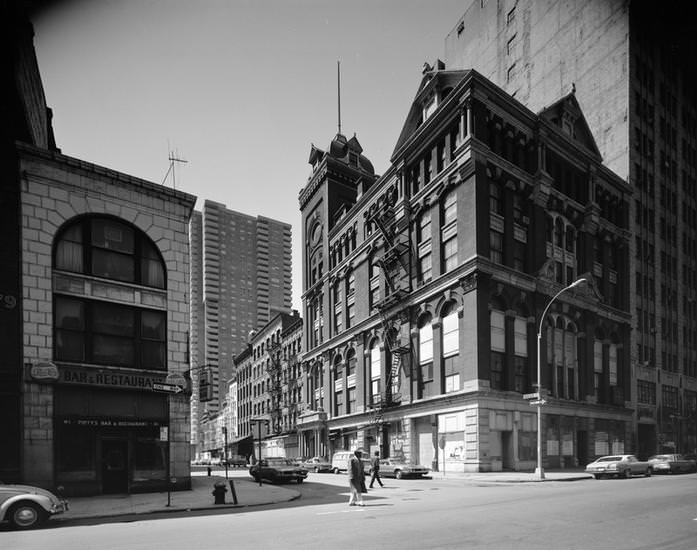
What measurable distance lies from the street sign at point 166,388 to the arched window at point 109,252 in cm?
438

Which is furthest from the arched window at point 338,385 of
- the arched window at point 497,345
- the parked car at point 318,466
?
the arched window at point 497,345

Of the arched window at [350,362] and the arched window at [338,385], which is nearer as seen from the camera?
the arched window at [350,362]

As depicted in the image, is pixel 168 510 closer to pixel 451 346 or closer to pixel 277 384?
pixel 451 346

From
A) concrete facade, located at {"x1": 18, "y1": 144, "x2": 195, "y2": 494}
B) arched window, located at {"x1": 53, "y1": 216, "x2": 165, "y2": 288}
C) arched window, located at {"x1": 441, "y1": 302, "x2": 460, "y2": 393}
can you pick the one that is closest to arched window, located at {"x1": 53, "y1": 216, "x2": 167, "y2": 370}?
arched window, located at {"x1": 53, "y1": 216, "x2": 165, "y2": 288}

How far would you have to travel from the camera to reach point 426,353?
43.7 m

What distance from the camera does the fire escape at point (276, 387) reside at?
79688mm

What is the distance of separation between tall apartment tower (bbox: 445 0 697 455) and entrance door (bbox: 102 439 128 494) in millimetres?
45982

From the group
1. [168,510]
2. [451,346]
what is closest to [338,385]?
[451,346]

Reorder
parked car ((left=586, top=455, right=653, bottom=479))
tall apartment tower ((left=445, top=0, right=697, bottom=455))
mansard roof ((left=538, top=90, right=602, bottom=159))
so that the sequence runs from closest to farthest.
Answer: parked car ((left=586, top=455, right=653, bottom=479)), mansard roof ((left=538, top=90, right=602, bottom=159)), tall apartment tower ((left=445, top=0, right=697, bottom=455))

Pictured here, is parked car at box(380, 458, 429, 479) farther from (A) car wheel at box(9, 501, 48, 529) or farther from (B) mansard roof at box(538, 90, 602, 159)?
(B) mansard roof at box(538, 90, 602, 159)

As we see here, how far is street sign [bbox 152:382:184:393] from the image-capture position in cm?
2428

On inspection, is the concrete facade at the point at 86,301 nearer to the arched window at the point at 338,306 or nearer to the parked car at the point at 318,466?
the parked car at the point at 318,466

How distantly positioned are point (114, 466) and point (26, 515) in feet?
30.8

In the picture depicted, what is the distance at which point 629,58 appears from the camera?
5938cm
